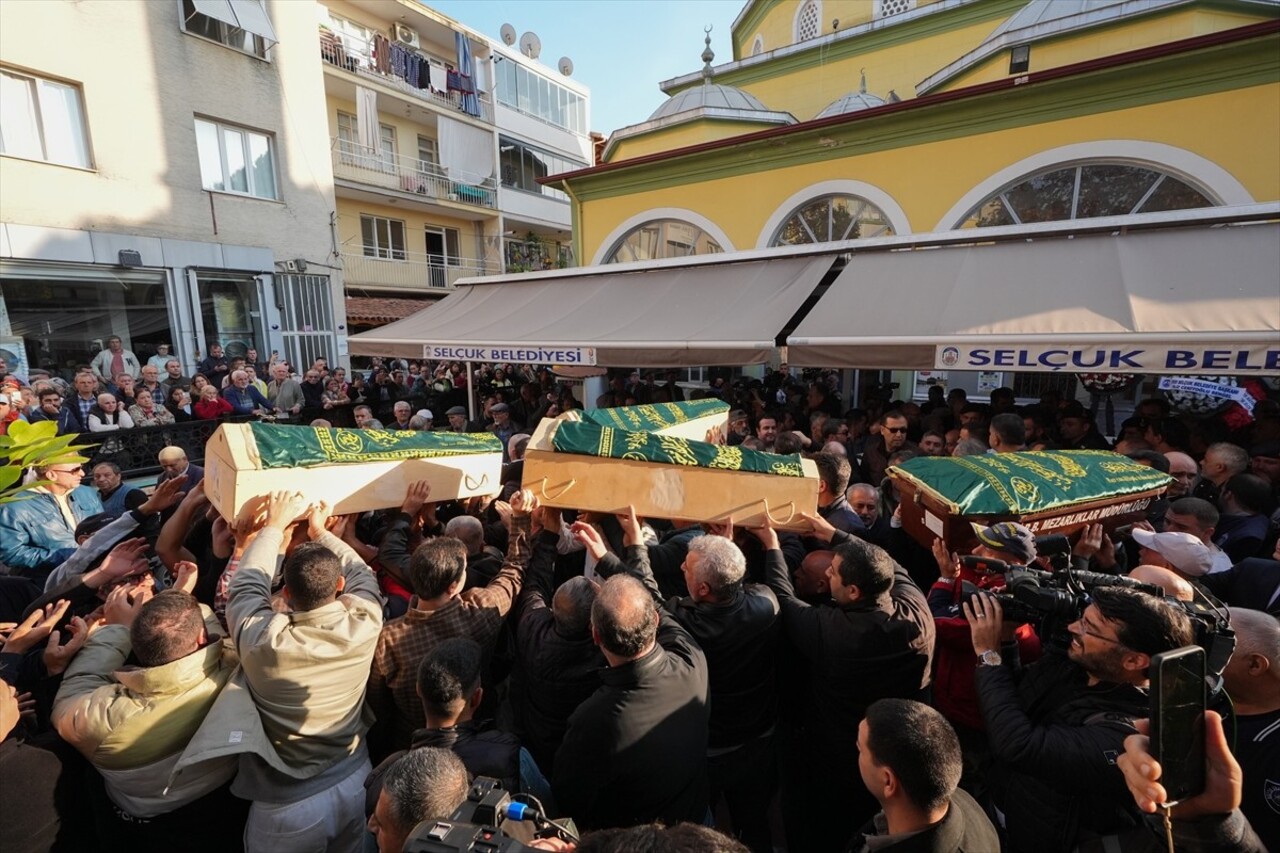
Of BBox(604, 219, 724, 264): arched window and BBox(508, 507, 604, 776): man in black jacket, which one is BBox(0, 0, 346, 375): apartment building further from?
BBox(508, 507, 604, 776): man in black jacket

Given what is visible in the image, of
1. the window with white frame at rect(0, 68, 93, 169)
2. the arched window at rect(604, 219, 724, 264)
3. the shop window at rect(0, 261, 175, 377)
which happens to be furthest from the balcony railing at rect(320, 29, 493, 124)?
the arched window at rect(604, 219, 724, 264)

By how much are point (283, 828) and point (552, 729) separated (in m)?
0.95

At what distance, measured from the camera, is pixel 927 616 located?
7.70 ft

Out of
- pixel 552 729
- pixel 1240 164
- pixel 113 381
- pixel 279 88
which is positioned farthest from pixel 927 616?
pixel 279 88

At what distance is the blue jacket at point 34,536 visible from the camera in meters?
3.46

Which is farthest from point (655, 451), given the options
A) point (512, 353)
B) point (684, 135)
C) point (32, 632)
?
point (684, 135)

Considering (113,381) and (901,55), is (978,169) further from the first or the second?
(113,381)

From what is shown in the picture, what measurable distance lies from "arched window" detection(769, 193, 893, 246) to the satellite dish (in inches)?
777

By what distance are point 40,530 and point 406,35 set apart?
71.3 feet

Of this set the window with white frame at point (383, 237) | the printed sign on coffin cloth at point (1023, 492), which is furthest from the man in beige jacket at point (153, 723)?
the window with white frame at point (383, 237)

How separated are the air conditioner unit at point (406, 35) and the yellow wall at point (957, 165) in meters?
13.2

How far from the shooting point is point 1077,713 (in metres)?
1.86

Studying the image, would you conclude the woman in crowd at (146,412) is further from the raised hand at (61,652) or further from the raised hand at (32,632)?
the raised hand at (61,652)

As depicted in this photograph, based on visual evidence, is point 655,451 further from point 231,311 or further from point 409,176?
point 409,176
